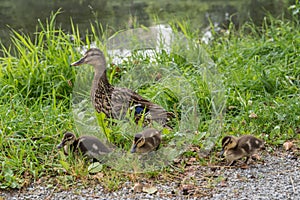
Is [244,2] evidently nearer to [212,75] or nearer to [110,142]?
[212,75]

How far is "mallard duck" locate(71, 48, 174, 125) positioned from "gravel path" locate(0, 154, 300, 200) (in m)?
0.62

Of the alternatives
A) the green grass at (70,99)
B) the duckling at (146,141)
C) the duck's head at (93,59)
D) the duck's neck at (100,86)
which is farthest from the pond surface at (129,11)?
the duckling at (146,141)

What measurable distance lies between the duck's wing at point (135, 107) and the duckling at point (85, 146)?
0.39 m

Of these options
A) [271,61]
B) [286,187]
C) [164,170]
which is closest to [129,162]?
[164,170]

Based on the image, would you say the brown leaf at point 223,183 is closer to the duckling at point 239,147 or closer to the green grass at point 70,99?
the duckling at point 239,147

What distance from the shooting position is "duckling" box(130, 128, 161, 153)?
4078mm

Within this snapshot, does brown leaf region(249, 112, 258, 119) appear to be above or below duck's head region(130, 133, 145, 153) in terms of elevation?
below

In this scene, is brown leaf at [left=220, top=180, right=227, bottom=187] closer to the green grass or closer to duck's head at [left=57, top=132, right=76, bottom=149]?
the green grass

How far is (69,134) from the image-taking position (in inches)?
164

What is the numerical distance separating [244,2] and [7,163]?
8.88 meters

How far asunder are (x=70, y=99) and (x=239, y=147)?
5.71 ft

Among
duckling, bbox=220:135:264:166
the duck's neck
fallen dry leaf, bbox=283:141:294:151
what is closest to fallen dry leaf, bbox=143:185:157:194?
duckling, bbox=220:135:264:166

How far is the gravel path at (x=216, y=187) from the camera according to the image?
3.74 meters

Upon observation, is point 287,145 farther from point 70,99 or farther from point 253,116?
point 70,99
